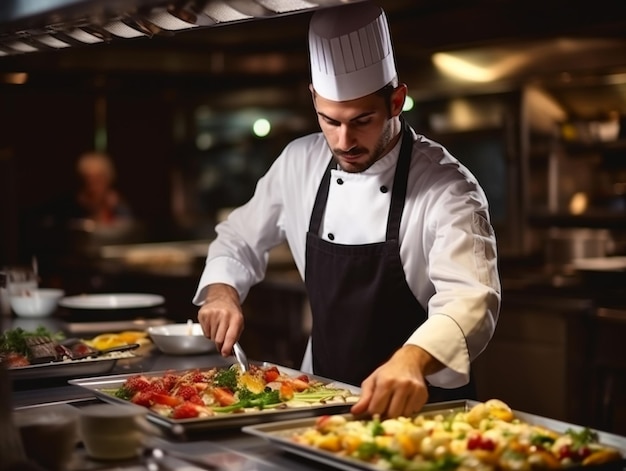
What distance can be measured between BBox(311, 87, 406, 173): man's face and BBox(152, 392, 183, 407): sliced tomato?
94 cm

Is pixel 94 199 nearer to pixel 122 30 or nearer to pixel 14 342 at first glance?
pixel 14 342

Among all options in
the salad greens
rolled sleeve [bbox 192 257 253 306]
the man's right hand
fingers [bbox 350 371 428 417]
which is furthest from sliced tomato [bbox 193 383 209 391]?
rolled sleeve [bbox 192 257 253 306]

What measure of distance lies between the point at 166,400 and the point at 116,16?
0.93 metres

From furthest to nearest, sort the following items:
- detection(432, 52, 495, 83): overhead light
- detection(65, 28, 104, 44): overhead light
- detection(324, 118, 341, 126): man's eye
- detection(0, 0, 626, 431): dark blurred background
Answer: detection(432, 52, 495, 83): overhead light
detection(0, 0, 626, 431): dark blurred background
detection(324, 118, 341, 126): man's eye
detection(65, 28, 104, 44): overhead light

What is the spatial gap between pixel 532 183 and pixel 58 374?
172 inches

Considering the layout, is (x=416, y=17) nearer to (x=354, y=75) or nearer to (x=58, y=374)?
(x=354, y=75)

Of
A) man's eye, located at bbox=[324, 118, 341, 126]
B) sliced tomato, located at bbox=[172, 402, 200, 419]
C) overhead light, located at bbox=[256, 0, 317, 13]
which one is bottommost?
sliced tomato, located at bbox=[172, 402, 200, 419]

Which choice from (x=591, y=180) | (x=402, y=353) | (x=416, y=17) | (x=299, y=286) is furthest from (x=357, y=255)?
(x=591, y=180)

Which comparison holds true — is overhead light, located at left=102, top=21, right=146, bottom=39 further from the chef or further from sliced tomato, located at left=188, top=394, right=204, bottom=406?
sliced tomato, located at left=188, top=394, right=204, bottom=406

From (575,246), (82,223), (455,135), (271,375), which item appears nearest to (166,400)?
Result: (271,375)

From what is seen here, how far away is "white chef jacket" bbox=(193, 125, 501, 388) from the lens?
8.11ft

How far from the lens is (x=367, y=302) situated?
3016 mm

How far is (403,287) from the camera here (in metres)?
3.00

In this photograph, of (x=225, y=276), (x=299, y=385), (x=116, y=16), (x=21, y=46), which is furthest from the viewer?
(x=225, y=276)
